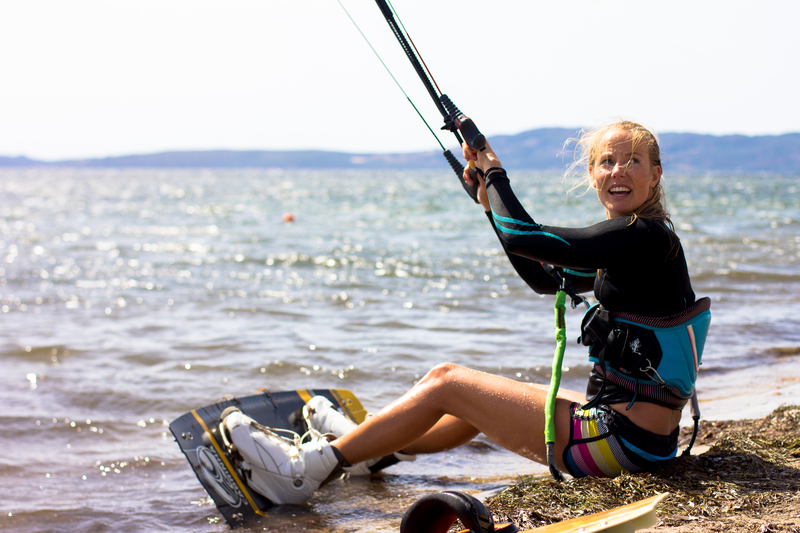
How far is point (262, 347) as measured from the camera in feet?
22.8

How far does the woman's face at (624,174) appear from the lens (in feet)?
8.81

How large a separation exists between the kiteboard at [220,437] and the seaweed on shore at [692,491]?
1326mm

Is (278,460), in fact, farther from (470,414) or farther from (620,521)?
(620,521)

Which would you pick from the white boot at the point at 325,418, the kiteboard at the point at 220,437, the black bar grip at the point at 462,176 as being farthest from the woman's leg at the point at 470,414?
the black bar grip at the point at 462,176

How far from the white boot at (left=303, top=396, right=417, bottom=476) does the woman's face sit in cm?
176

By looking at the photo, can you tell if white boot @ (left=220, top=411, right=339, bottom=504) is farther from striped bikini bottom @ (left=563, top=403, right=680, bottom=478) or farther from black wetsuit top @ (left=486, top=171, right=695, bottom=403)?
black wetsuit top @ (left=486, top=171, right=695, bottom=403)

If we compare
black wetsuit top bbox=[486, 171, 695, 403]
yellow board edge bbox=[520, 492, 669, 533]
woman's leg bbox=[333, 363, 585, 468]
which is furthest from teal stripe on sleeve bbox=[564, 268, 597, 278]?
yellow board edge bbox=[520, 492, 669, 533]

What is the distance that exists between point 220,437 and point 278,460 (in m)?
0.50

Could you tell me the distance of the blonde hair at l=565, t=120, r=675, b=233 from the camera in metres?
2.68

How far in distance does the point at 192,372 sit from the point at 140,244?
36.5ft

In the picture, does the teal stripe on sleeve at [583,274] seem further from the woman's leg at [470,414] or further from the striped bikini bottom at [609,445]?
the striped bikini bottom at [609,445]

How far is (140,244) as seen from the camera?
642 inches

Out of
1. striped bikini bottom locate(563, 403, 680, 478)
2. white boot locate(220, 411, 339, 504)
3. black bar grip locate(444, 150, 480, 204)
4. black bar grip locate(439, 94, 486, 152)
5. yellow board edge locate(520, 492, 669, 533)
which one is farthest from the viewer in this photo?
white boot locate(220, 411, 339, 504)

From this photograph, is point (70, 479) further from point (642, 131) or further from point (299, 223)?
point (299, 223)
